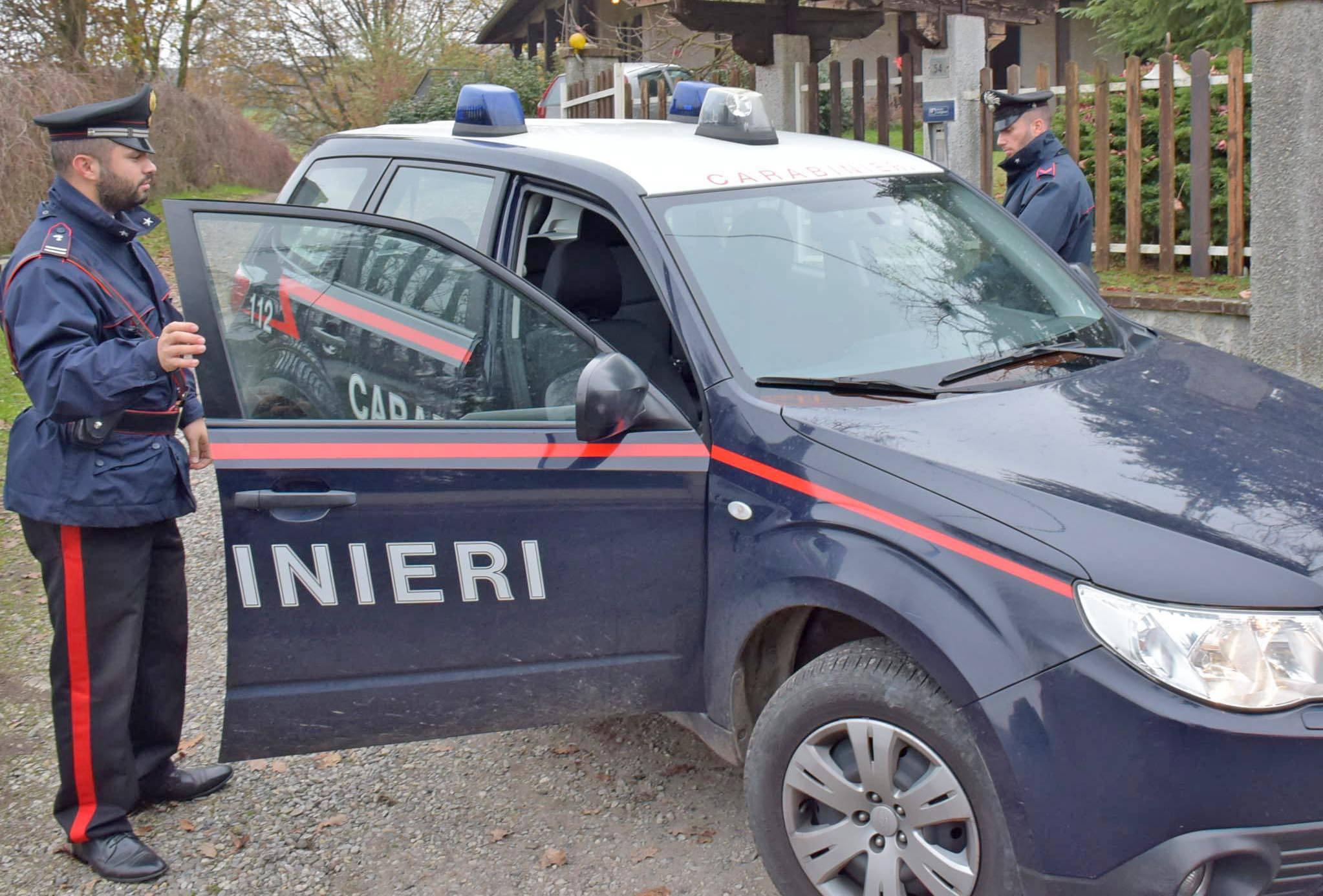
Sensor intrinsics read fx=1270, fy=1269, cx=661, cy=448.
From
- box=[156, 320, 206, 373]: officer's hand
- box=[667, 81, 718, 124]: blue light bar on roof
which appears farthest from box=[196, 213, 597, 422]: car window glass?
box=[667, 81, 718, 124]: blue light bar on roof

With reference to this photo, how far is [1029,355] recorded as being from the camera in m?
3.29

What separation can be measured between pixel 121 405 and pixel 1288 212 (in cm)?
586

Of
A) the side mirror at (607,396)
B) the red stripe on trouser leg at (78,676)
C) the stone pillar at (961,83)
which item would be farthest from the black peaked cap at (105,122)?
the stone pillar at (961,83)

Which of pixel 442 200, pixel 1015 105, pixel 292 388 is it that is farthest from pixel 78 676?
pixel 1015 105

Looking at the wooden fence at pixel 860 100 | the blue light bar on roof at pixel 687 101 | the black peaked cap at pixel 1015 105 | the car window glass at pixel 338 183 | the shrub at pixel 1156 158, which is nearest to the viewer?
the car window glass at pixel 338 183

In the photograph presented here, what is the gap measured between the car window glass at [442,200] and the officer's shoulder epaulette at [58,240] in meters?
0.99

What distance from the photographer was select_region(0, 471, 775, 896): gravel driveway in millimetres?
3273

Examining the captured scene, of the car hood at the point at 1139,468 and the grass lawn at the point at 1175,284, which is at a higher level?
the grass lawn at the point at 1175,284

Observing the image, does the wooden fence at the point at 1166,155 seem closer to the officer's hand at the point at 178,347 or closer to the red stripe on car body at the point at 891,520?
the red stripe on car body at the point at 891,520

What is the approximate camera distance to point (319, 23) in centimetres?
3162

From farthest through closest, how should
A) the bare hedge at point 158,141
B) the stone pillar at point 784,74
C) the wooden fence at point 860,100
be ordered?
the bare hedge at point 158,141, the stone pillar at point 784,74, the wooden fence at point 860,100

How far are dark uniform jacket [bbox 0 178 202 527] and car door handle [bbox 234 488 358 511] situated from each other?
0.37 meters

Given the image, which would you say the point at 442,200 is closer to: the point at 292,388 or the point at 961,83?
the point at 292,388

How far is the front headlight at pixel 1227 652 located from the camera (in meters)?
2.25
